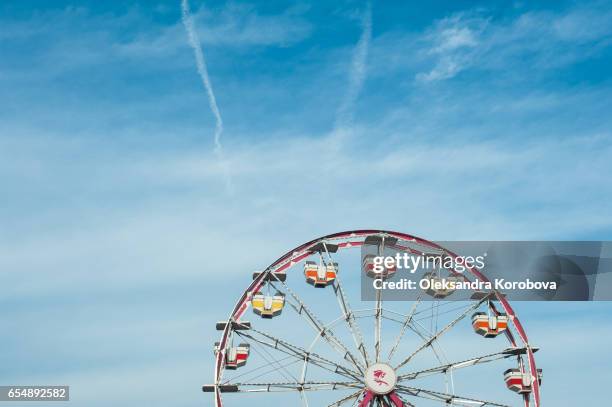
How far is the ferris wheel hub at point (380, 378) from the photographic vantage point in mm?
49344

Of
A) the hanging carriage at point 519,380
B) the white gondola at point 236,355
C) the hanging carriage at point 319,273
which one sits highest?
the hanging carriage at point 319,273

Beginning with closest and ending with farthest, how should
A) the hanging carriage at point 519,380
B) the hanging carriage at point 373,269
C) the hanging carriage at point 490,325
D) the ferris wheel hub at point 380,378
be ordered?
the ferris wheel hub at point 380,378 → the hanging carriage at point 519,380 → the hanging carriage at point 490,325 → the hanging carriage at point 373,269

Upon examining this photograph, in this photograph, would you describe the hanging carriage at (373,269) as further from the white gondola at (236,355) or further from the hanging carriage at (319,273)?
the white gondola at (236,355)

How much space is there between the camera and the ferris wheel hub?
49344mm

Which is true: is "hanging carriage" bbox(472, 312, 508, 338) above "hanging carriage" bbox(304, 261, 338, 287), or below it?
below

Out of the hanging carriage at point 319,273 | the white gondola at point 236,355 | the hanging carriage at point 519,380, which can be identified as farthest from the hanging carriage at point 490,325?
the white gondola at point 236,355

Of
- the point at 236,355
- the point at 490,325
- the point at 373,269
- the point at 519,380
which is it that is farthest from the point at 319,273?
the point at 519,380

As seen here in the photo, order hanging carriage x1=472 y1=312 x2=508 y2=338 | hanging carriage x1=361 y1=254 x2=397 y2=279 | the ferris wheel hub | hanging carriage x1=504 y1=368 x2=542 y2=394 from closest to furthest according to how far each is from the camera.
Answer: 1. the ferris wheel hub
2. hanging carriage x1=504 y1=368 x2=542 y2=394
3. hanging carriage x1=472 y1=312 x2=508 y2=338
4. hanging carriage x1=361 y1=254 x2=397 y2=279

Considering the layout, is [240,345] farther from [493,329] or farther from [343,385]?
[493,329]

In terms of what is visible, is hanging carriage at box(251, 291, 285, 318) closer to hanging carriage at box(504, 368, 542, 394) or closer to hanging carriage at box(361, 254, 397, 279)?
hanging carriage at box(361, 254, 397, 279)

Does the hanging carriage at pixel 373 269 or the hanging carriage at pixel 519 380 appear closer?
the hanging carriage at pixel 519 380

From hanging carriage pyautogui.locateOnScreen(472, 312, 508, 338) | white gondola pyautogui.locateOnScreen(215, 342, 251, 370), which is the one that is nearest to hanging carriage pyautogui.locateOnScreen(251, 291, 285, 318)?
white gondola pyautogui.locateOnScreen(215, 342, 251, 370)

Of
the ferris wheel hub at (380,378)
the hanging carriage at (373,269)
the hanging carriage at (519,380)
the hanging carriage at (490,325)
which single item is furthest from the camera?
the hanging carriage at (373,269)

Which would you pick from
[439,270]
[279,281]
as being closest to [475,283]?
[439,270]
